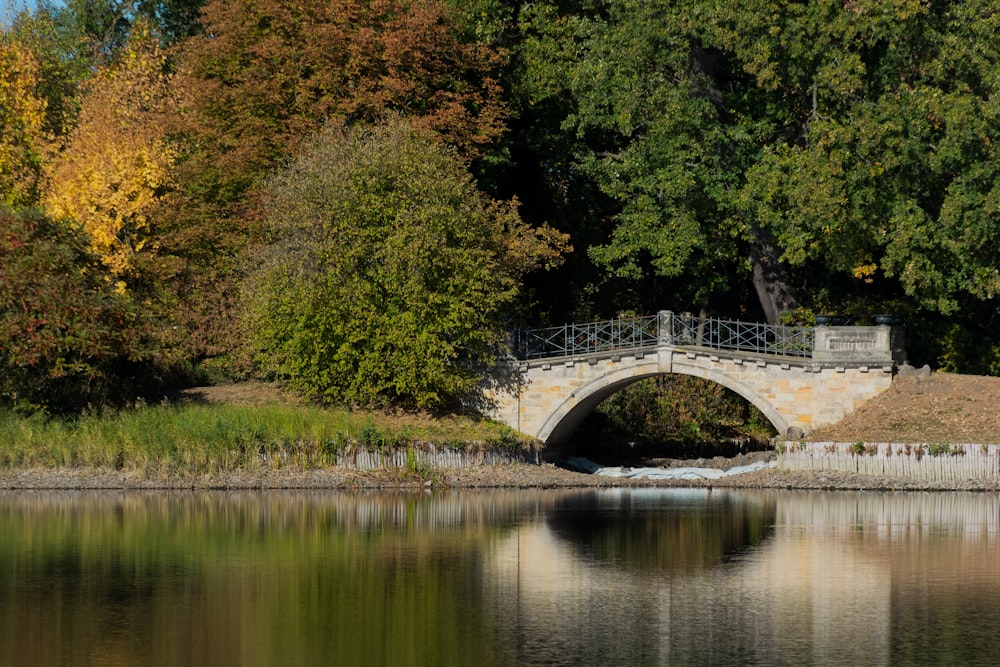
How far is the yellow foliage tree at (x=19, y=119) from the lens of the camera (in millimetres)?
48625

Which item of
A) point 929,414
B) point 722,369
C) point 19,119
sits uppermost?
point 19,119

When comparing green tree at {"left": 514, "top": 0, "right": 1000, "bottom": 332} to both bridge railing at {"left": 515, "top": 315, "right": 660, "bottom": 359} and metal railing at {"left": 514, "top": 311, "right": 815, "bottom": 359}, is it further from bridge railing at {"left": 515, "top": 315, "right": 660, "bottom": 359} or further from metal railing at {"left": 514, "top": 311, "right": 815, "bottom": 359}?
bridge railing at {"left": 515, "top": 315, "right": 660, "bottom": 359}

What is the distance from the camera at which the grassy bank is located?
119ft

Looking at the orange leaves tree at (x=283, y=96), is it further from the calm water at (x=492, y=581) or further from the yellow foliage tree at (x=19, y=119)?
the calm water at (x=492, y=581)

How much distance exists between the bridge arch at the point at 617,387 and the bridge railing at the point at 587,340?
72cm

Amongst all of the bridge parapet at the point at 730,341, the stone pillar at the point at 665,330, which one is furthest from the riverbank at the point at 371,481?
the stone pillar at the point at 665,330

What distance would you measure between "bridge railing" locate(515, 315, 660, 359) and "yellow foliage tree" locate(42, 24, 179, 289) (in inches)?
487

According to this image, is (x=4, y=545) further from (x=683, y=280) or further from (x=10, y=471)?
(x=683, y=280)

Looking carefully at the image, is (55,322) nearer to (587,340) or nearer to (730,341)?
(587,340)

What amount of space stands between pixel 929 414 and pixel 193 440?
18728 mm

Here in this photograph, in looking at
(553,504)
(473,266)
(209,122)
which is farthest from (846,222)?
(209,122)

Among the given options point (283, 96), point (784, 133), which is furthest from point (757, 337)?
point (283, 96)

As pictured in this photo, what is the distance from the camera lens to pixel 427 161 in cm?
4000

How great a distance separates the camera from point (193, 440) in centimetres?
3647
